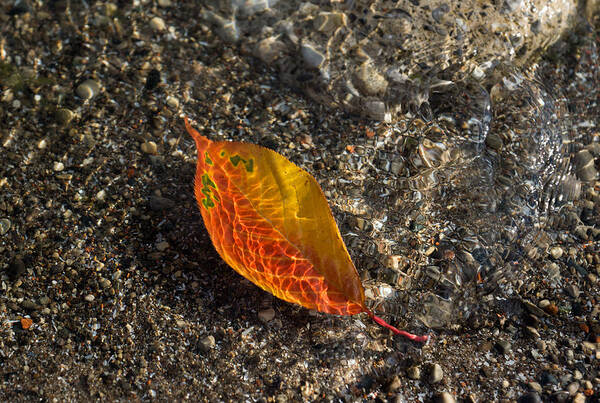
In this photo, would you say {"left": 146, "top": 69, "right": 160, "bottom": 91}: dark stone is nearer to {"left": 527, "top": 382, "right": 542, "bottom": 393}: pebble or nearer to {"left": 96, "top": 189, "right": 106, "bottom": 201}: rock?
{"left": 96, "top": 189, "right": 106, "bottom": 201}: rock

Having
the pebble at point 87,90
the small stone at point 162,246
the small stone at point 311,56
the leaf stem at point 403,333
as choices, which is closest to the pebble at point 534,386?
the leaf stem at point 403,333

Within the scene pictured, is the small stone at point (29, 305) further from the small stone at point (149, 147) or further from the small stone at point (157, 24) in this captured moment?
the small stone at point (157, 24)

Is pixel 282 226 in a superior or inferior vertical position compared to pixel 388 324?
superior

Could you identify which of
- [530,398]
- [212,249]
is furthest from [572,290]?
[212,249]

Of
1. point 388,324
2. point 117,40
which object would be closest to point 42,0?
point 117,40

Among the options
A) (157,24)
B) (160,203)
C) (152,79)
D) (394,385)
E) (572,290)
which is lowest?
(394,385)

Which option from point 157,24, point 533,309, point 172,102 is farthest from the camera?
point 157,24

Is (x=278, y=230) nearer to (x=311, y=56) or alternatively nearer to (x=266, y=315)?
(x=266, y=315)

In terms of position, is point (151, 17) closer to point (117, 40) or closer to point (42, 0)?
point (117, 40)
